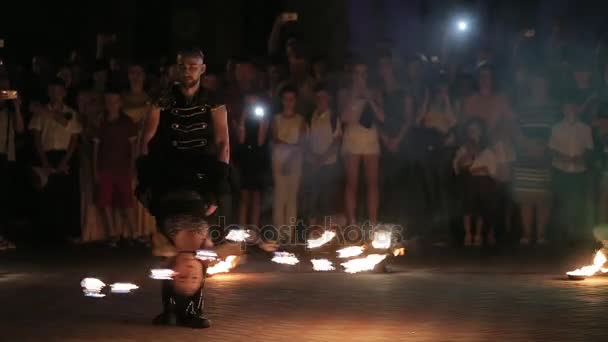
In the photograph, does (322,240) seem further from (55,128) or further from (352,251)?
(55,128)

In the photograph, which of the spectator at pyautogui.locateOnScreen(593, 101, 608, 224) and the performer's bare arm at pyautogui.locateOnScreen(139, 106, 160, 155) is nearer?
the performer's bare arm at pyautogui.locateOnScreen(139, 106, 160, 155)

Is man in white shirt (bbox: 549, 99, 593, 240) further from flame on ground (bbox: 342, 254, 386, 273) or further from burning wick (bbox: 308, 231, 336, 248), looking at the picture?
flame on ground (bbox: 342, 254, 386, 273)

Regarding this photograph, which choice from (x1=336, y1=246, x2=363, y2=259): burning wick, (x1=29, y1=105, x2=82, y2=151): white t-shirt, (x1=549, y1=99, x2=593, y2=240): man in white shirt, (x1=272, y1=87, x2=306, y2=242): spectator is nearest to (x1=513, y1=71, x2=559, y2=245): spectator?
(x1=549, y1=99, x2=593, y2=240): man in white shirt

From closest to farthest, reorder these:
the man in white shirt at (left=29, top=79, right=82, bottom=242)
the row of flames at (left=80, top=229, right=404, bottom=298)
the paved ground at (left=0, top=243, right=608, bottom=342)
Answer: the paved ground at (left=0, top=243, right=608, bottom=342)
the row of flames at (left=80, top=229, right=404, bottom=298)
the man in white shirt at (left=29, top=79, right=82, bottom=242)

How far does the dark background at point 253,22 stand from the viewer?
19.7 m

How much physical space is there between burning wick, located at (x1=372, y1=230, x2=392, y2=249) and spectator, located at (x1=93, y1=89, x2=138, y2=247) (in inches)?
183

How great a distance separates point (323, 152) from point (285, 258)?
101 inches

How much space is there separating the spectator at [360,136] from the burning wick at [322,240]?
153cm

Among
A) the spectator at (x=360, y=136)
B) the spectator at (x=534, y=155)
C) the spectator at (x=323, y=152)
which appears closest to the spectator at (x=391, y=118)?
the spectator at (x=360, y=136)

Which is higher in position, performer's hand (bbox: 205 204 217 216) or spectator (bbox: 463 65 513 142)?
spectator (bbox: 463 65 513 142)

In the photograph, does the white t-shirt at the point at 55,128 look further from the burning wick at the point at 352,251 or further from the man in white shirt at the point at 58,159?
the burning wick at the point at 352,251

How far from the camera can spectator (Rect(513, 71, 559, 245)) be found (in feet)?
55.2

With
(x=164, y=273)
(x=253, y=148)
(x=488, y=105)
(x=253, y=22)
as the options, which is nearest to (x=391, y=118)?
(x=488, y=105)

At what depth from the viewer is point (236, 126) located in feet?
53.7
